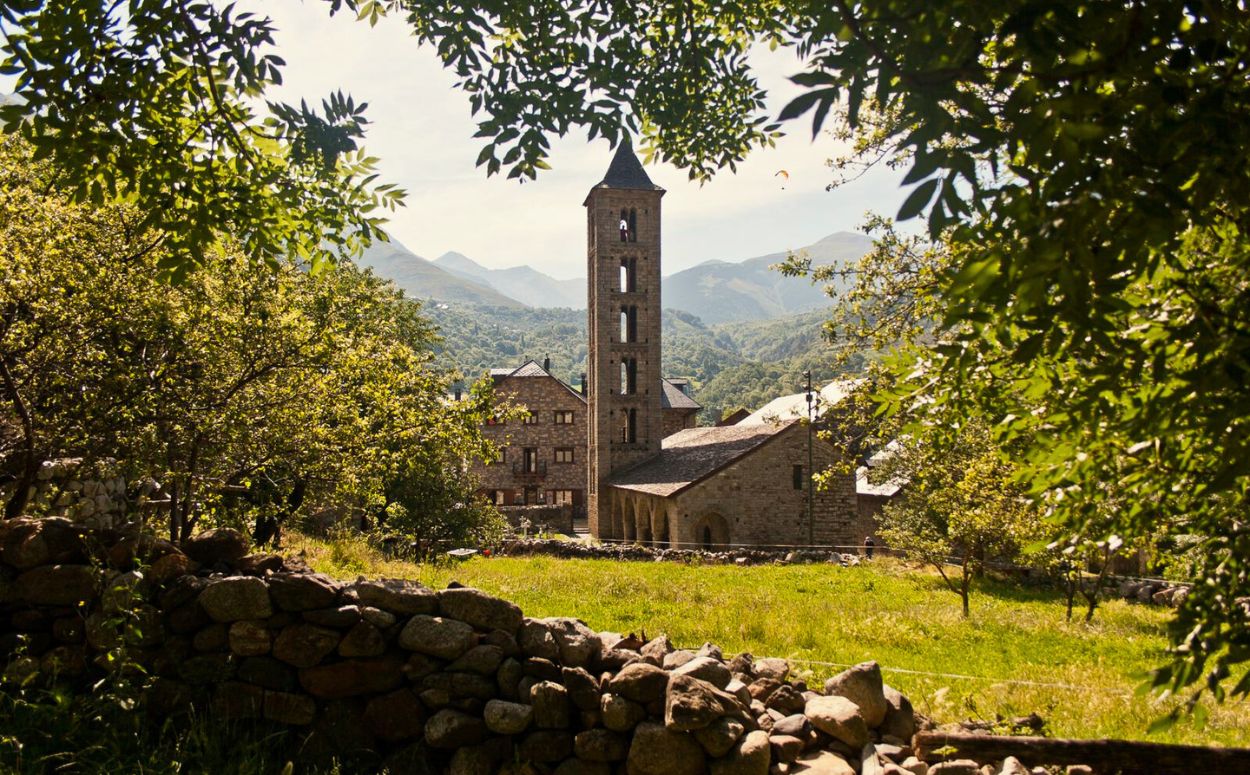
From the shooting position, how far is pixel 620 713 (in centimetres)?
580

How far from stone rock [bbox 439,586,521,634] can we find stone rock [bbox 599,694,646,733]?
3.52ft

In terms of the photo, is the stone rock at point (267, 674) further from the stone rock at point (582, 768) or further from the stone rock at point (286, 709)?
the stone rock at point (582, 768)

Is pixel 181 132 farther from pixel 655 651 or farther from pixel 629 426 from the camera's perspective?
pixel 629 426

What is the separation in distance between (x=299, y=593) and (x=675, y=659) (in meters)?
2.94

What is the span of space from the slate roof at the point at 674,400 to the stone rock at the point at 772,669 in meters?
54.4

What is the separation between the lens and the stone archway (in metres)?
33.7

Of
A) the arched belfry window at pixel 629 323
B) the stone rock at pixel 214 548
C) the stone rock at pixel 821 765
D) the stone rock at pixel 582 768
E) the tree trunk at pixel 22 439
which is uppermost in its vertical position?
the arched belfry window at pixel 629 323

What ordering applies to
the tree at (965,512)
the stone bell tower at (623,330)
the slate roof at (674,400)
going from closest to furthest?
the tree at (965,512)
the stone bell tower at (623,330)
the slate roof at (674,400)

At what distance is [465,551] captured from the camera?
79.3 feet

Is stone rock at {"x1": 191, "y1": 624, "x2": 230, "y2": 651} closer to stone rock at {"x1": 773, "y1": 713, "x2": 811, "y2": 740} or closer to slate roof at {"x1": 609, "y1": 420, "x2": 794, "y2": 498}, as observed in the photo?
stone rock at {"x1": 773, "y1": 713, "x2": 811, "y2": 740}

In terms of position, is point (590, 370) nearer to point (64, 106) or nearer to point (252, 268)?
point (252, 268)

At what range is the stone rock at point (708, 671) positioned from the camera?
602cm

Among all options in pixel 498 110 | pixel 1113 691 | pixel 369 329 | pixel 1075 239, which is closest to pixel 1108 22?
pixel 1075 239

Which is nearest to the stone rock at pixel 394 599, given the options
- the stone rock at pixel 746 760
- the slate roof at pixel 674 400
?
the stone rock at pixel 746 760
